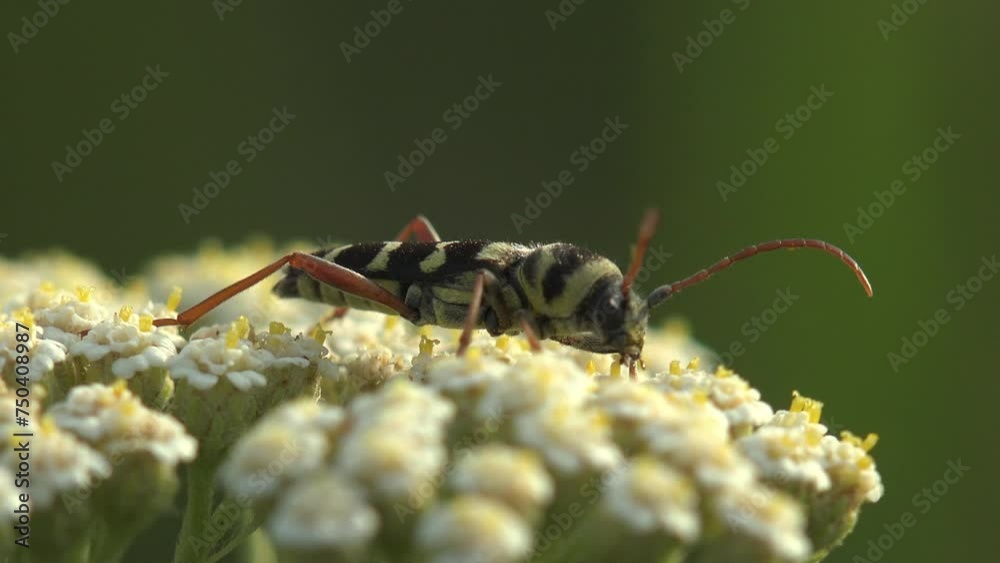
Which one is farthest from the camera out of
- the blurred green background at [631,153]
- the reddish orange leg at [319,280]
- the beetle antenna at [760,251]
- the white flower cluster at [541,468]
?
the blurred green background at [631,153]

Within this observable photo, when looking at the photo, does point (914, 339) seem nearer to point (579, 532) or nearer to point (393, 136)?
point (579, 532)

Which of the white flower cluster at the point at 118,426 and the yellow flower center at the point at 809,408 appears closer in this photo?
the white flower cluster at the point at 118,426

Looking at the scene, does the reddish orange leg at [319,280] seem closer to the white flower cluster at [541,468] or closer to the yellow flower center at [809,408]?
the white flower cluster at [541,468]

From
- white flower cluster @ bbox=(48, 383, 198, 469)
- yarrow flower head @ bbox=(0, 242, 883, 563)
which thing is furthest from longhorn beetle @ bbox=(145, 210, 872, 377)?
white flower cluster @ bbox=(48, 383, 198, 469)

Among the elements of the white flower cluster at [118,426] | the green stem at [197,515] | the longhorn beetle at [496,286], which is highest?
the longhorn beetle at [496,286]

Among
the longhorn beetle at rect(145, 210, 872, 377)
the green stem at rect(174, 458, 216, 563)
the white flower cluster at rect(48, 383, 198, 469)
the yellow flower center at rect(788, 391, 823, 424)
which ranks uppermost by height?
the yellow flower center at rect(788, 391, 823, 424)

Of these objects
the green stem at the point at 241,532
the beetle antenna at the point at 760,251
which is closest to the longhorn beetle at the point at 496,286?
the beetle antenna at the point at 760,251

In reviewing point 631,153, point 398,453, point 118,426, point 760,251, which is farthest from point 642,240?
point 631,153

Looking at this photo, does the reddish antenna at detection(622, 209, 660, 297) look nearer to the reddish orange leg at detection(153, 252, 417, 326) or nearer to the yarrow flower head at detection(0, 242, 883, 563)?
the yarrow flower head at detection(0, 242, 883, 563)
